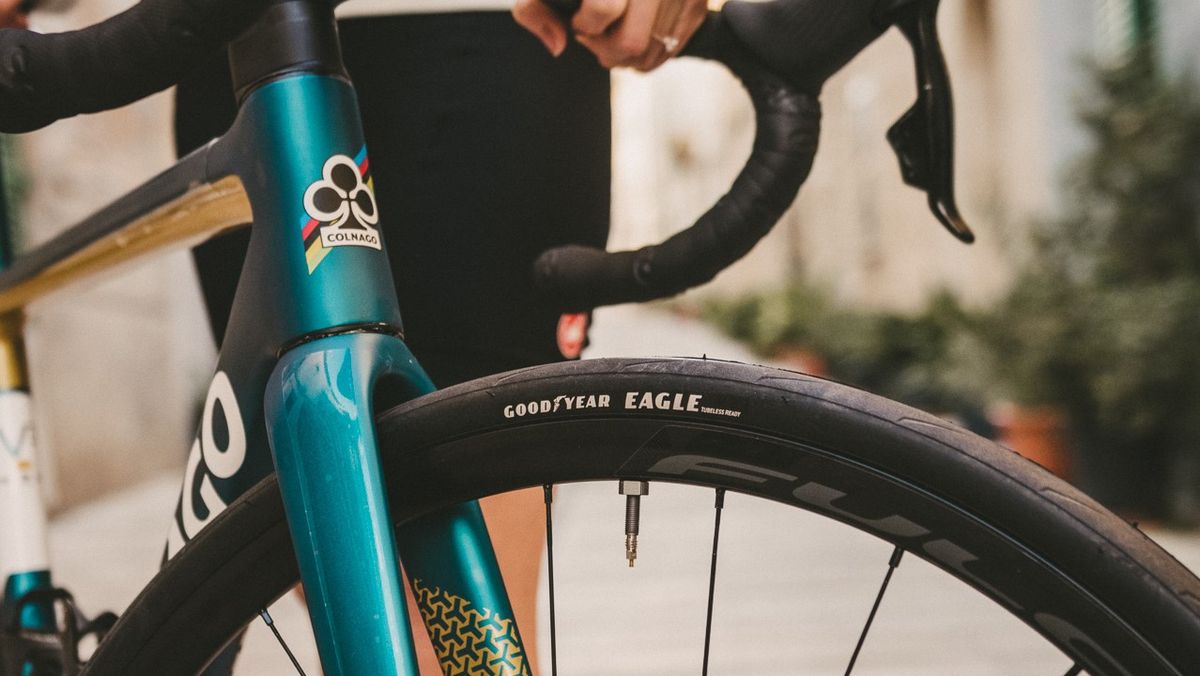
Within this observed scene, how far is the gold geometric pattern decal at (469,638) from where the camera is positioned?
0.53 m

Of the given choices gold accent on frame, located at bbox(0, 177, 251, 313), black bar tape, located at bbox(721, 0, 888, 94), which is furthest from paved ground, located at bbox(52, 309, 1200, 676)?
black bar tape, located at bbox(721, 0, 888, 94)

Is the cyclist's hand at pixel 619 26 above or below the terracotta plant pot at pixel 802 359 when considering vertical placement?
below

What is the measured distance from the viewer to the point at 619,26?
23.1 inches

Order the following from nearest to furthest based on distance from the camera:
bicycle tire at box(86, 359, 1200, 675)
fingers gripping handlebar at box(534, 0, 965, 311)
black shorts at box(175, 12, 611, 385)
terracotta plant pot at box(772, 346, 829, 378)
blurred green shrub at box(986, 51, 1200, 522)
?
1. bicycle tire at box(86, 359, 1200, 675)
2. fingers gripping handlebar at box(534, 0, 965, 311)
3. black shorts at box(175, 12, 611, 385)
4. blurred green shrub at box(986, 51, 1200, 522)
5. terracotta plant pot at box(772, 346, 829, 378)

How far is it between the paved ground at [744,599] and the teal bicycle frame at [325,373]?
2.46ft

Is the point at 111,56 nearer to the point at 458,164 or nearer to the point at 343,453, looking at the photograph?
the point at 343,453

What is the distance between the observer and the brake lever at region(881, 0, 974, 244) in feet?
1.95

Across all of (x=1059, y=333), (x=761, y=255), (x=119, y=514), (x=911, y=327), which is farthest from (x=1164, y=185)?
(x=761, y=255)

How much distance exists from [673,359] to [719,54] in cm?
26

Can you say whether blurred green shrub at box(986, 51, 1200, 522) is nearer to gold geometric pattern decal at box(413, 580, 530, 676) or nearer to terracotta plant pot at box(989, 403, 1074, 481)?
terracotta plant pot at box(989, 403, 1074, 481)

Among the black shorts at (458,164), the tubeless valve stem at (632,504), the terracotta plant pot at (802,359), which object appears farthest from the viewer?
the terracotta plant pot at (802,359)

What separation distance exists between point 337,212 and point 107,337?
16.1ft

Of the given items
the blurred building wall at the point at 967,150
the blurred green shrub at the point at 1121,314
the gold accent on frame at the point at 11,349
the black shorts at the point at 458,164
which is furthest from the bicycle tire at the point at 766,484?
the blurred green shrub at the point at 1121,314

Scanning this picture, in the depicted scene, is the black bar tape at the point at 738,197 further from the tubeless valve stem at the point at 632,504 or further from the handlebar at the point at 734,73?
the tubeless valve stem at the point at 632,504
